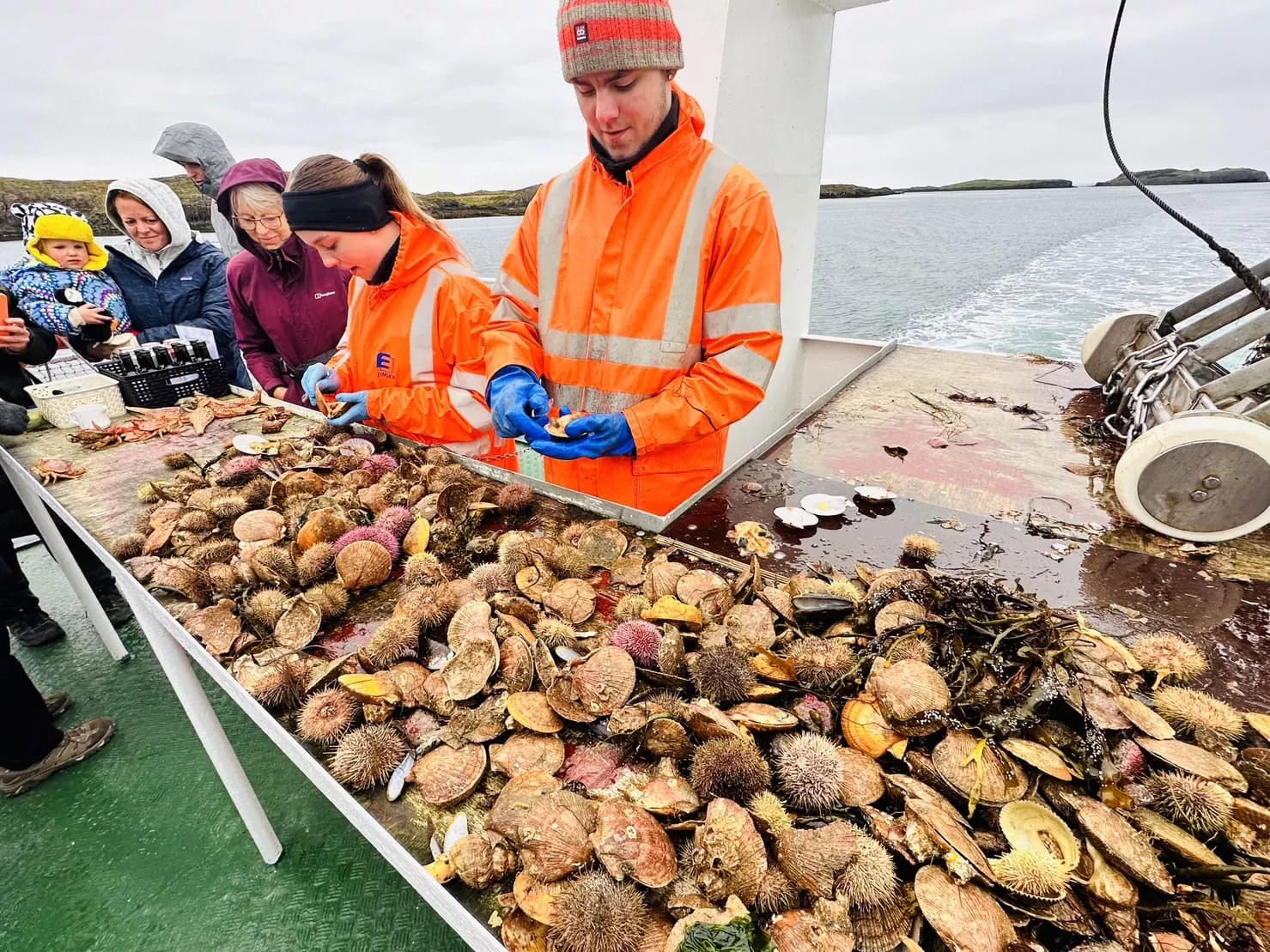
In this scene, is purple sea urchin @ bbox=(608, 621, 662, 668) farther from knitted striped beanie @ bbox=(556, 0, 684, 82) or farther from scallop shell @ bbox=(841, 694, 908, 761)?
knitted striped beanie @ bbox=(556, 0, 684, 82)

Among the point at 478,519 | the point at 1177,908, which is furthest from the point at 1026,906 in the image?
the point at 478,519

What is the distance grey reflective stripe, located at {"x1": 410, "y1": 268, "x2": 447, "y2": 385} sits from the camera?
8.64 ft

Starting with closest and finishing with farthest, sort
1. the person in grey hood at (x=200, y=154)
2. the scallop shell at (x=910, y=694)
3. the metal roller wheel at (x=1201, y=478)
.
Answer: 1. the scallop shell at (x=910, y=694)
2. the metal roller wheel at (x=1201, y=478)
3. the person in grey hood at (x=200, y=154)

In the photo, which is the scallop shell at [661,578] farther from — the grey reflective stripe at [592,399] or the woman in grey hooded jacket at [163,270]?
the woman in grey hooded jacket at [163,270]

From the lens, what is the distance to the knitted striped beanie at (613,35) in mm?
1659

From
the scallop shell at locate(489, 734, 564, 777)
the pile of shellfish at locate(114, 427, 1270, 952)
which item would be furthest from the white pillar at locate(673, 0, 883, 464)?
the scallop shell at locate(489, 734, 564, 777)

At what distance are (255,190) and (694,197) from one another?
2.77m

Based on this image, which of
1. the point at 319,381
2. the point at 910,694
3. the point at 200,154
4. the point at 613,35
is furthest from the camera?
the point at 200,154

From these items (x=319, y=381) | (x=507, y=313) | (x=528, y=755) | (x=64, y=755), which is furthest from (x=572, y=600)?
(x=64, y=755)

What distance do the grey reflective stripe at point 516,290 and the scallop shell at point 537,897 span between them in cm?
204

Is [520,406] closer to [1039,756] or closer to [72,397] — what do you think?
[1039,756]

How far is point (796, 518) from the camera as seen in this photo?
1844 mm

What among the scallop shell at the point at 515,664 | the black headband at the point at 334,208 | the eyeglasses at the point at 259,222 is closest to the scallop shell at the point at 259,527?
the scallop shell at the point at 515,664

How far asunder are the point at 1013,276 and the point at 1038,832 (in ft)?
50.7
